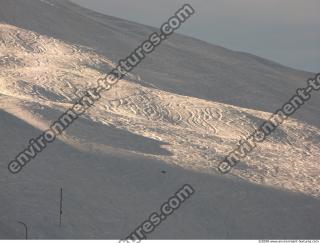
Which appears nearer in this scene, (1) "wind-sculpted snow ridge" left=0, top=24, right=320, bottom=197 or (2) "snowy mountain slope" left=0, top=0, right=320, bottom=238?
(2) "snowy mountain slope" left=0, top=0, right=320, bottom=238

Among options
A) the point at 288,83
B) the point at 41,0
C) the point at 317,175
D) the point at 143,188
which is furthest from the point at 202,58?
the point at 143,188

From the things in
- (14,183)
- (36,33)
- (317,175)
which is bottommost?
(14,183)

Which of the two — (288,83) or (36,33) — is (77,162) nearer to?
(36,33)

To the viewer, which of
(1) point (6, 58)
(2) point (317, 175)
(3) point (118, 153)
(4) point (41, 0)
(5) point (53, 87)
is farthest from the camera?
(4) point (41, 0)

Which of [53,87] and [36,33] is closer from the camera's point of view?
[53,87]

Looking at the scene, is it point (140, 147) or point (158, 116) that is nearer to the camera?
point (140, 147)

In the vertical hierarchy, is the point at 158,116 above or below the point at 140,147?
above
